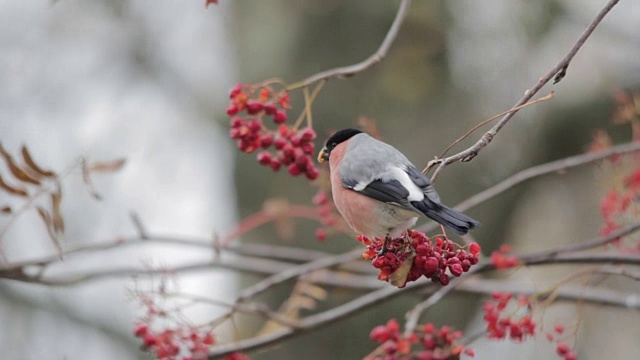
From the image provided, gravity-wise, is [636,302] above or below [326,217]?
below

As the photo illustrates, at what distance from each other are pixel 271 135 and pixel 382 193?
0.39 meters

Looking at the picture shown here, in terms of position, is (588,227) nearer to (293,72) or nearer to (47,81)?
(293,72)

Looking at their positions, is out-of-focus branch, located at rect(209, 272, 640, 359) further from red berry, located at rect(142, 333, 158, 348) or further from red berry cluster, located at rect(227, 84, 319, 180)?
red berry cluster, located at rect(227, 84, 319, 180)

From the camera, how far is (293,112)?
17.5 feet

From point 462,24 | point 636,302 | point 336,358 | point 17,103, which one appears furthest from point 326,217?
point 17,103

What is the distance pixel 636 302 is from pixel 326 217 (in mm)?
1098

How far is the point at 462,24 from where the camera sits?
17.4 ft

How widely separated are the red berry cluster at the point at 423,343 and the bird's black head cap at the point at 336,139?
1.68ft

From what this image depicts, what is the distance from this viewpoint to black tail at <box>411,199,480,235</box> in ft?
5.71

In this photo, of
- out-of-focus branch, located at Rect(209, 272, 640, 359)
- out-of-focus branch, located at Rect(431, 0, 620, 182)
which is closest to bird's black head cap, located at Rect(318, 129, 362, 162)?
out-of-focus branch, located at Rect(209, 272, 640, 359)

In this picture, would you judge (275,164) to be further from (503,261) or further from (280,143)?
(503,261)

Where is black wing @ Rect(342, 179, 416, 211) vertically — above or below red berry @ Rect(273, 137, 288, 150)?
below

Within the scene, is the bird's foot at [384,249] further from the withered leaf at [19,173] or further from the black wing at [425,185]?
the withered leaf at [19,173]

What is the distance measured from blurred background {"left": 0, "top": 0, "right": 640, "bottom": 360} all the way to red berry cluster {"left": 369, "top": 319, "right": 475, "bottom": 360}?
7.72 ft
